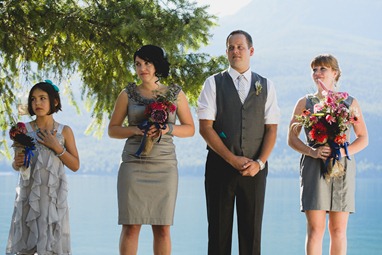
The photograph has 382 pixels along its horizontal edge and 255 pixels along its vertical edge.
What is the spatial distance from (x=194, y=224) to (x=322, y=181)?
34.4m

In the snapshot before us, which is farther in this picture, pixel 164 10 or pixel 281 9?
pixel 281 9

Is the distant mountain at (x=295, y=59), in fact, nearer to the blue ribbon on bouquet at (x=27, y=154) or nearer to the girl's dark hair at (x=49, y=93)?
the girl's dark hair at (x=49, y=93)

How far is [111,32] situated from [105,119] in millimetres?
1787

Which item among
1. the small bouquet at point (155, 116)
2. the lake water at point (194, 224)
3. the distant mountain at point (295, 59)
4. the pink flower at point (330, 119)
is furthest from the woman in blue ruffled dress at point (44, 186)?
the distant mountain at point (295, 59)

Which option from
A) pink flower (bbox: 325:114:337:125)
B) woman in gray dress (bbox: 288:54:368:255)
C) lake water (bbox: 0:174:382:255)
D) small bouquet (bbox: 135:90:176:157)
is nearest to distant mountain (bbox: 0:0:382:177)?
lake water (bbox: 0:174:382:255)

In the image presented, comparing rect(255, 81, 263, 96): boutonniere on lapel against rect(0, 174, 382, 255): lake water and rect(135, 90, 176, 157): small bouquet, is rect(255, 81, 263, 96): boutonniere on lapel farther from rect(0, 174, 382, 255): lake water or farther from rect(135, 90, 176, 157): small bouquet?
rect(0, 174, 382, 255): lake water

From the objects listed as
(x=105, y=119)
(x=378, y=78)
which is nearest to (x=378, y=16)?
(x=378, y=78)

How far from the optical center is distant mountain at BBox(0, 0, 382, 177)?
7181cm

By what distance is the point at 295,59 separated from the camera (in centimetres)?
8688

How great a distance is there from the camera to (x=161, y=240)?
4766mm

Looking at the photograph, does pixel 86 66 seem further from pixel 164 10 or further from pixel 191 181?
pixel 191 181

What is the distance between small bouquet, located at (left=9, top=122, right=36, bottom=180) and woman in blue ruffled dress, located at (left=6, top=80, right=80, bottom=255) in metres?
0.01

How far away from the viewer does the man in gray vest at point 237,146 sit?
4734 mm

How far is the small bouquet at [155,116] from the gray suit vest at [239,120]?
326mm
